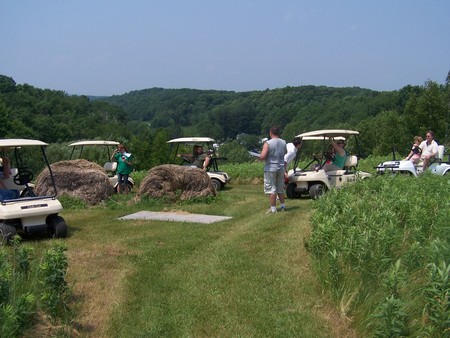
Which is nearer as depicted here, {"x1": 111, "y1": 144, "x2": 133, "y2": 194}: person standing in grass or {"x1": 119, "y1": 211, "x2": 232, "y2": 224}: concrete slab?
{"x1": 119, "y1": 211, "x2": 232, "y2": 224}: concrete slab

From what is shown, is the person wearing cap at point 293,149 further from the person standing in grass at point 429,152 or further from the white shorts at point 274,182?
the person standing in grass at point 429,152

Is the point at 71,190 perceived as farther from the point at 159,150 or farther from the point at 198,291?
the point at 159,150

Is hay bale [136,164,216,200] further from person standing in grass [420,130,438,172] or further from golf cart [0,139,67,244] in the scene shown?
person standing in grass [420,130,438,172]

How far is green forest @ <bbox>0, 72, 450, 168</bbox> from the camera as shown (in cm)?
4425

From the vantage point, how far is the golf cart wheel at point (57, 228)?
357 inches

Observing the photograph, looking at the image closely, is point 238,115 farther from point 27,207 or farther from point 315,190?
point 27,207

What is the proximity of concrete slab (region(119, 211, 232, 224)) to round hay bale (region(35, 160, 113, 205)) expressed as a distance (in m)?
2.10

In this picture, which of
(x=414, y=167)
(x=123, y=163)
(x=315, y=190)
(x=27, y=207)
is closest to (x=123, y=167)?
(x=123, y=163)

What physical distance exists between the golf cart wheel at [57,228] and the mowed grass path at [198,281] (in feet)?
0.61

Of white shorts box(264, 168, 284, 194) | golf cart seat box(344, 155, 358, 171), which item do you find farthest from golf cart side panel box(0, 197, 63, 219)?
golf cart seat box(344, 155, 358, 171)

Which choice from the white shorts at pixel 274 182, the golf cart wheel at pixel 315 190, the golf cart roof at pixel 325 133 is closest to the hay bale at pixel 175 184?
the golf cart wheel at pixel 315 190

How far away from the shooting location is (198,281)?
6.48 m

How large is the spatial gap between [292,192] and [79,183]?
541cm

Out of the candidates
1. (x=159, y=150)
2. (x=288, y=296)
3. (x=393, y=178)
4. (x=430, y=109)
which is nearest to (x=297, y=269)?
(x=288, y=296)
